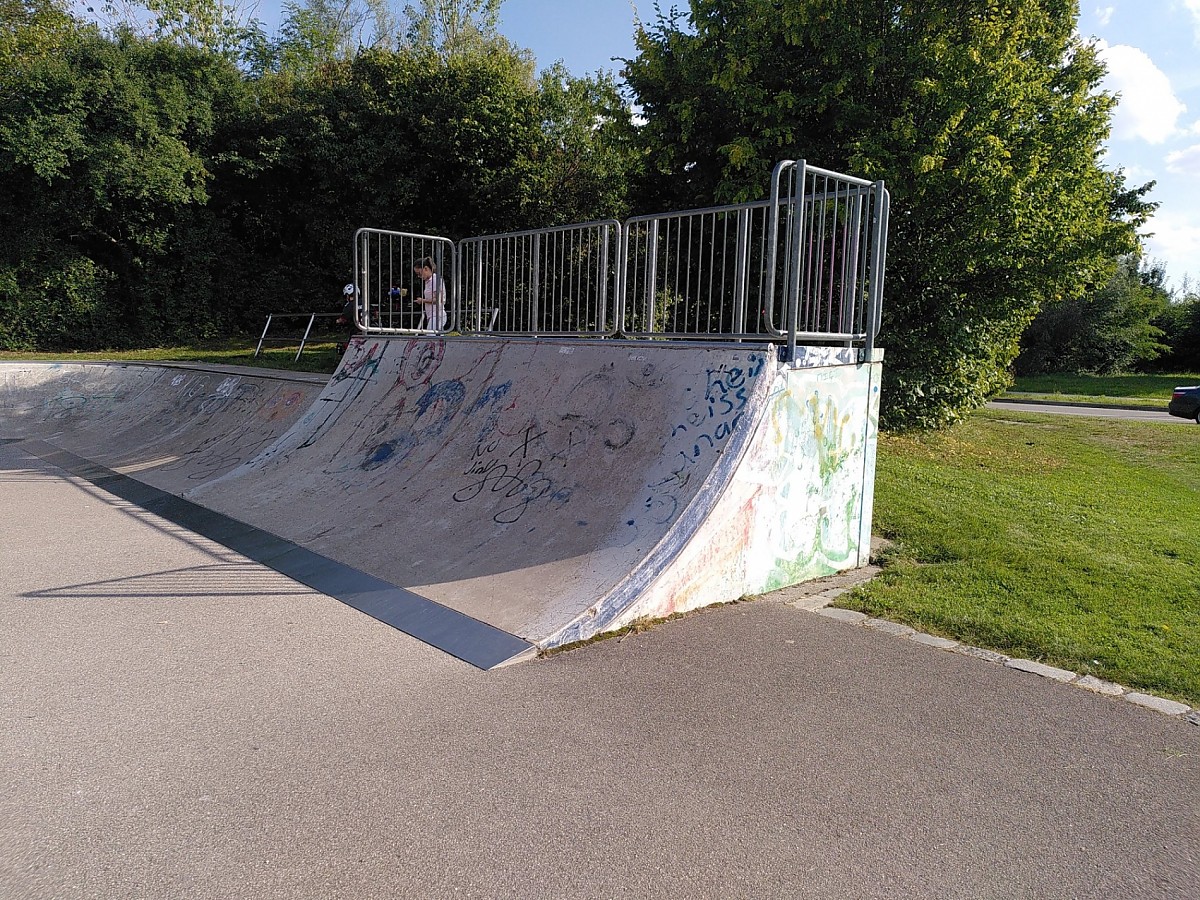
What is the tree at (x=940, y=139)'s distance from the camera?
11.1 meters

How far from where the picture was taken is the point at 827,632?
16.4ft

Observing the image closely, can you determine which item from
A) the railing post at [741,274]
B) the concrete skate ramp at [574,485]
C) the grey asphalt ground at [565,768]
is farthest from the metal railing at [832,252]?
the grey asphalt ground at [565,768]

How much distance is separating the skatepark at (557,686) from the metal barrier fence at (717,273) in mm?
103

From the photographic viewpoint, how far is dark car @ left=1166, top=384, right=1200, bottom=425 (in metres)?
20.3

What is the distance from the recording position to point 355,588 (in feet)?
18.1

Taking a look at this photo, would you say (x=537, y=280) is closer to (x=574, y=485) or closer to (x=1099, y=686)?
(x=574, y=485)

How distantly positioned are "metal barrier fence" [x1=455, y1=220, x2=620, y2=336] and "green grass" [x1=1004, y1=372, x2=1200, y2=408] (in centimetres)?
2150

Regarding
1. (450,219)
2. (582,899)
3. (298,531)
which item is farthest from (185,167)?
(582,899)

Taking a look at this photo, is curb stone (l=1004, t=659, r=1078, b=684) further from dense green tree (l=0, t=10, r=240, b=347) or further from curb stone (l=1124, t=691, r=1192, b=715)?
dense green tree (l=0, t=10, r=240, b=347)

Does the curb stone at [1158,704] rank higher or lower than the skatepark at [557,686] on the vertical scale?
lower

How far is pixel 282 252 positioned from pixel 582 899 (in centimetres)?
2853

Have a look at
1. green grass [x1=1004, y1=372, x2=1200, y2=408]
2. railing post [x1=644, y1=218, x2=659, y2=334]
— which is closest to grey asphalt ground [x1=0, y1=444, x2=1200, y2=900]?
railing post [x1=644, y1=218, x2=659, y2=334]

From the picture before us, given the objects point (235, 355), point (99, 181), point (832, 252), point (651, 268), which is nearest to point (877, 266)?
point (832, 252)

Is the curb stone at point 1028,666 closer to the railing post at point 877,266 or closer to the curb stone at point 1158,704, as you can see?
the curb stone at point 1158,704
